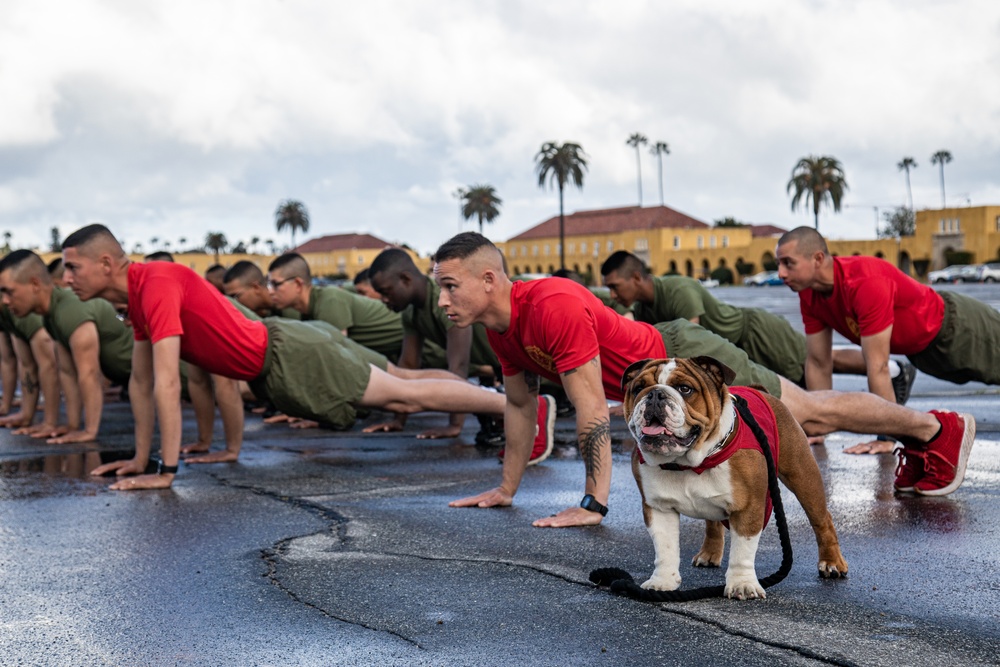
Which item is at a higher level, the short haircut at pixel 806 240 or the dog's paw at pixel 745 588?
the short haircut at pixel 806 240

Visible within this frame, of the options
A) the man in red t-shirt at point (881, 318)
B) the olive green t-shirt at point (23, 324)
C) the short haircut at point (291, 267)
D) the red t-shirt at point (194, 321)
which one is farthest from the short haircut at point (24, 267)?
the man in red t-shirt at point (881, 318)

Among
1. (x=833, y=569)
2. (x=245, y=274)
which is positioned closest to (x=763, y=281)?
(x=245, y=274)

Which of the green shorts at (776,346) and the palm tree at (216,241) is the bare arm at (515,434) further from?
the palm tree at (216,241)

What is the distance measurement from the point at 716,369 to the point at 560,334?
1.69 meters

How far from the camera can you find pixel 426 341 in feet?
38.7

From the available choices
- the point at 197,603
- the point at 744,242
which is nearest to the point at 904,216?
the point at 744,242

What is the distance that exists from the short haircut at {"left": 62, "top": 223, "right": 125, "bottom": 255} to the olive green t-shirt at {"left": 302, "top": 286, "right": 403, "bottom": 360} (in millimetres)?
3741

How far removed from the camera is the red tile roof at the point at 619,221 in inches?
4852

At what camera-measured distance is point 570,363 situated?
18.1ft

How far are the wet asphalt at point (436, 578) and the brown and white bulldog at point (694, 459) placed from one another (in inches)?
7.5

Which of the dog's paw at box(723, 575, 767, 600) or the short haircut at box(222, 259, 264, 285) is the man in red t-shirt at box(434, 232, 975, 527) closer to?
the dog's paw at box(723, 575, 767, 600)

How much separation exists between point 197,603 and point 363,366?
4038mm

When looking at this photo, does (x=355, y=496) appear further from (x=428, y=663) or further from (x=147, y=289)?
(x=428, y=663)

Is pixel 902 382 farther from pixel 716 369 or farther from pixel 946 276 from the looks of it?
pixel 946 276
